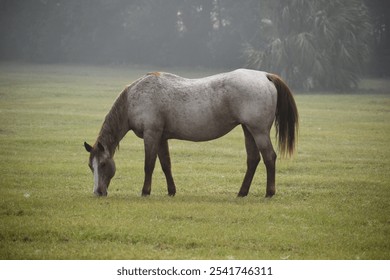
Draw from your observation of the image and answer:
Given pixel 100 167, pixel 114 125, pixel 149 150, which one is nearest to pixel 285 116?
pixel 149 150

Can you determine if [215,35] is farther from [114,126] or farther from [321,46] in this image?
[114,126]

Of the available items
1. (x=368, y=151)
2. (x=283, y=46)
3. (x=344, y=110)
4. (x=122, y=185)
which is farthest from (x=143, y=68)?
(x=122, y=185)

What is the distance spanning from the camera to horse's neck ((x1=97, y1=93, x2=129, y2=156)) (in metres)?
10.8

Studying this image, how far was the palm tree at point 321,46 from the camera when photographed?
3719 centimetres

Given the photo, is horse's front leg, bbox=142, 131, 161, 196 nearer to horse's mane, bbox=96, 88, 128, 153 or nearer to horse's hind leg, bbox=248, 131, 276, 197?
horse's mane, bbox=96, 88, 128, 153

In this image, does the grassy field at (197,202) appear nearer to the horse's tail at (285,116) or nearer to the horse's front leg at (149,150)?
the horse's front leg at (149,150)

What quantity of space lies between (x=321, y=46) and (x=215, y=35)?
23818 millimetres

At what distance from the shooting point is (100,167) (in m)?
10.5

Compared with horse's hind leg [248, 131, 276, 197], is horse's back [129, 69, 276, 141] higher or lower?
higher

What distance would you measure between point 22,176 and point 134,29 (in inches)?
1966

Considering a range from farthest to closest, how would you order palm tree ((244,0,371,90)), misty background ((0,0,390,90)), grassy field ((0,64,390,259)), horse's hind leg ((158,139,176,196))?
1. misty background ((0,0,390,90))
2. palm tree ((244,0,371,90))
3. horse's hind leg ((158,139,176,196))
4. grassy field ((0,64,390,259))

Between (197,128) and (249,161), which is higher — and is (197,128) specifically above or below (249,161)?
above

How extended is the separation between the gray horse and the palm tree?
27018mm

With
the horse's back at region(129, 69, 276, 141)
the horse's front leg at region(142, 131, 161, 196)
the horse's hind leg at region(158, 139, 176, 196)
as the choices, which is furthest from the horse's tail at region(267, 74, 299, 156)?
the horse's front leg at region(142, 131, 161, 196)
